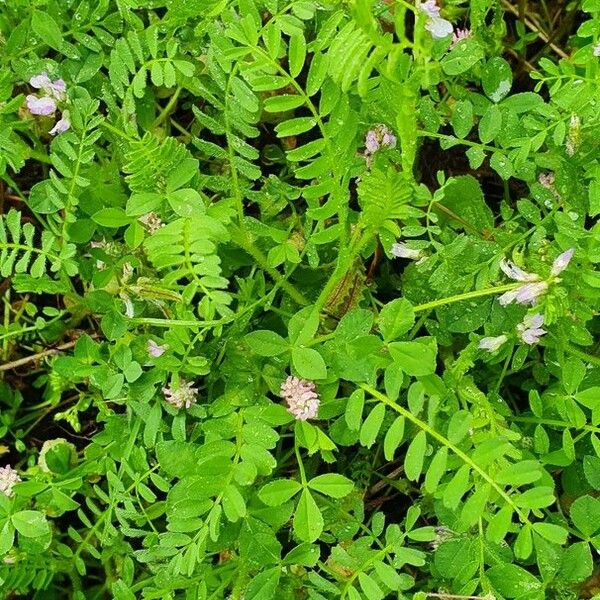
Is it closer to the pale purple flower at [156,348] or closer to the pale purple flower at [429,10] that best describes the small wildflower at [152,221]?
the pale purple flower at [156,348]

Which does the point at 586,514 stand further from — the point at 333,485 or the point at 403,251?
the point at 403,251

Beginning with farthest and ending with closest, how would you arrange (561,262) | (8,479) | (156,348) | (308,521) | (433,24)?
(8,479)
(156,348)
(308,521)
(561,262)
(433,24)

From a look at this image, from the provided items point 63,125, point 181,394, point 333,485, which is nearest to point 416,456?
point 333,485

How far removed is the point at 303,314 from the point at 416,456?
32cm

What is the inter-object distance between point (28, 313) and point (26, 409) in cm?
26

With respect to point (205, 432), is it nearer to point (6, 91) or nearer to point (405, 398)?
point (405, 398)

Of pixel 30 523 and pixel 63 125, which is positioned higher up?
pixel 63 125

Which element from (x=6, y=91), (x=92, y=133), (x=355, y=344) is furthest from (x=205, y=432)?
(x=6, y=91)

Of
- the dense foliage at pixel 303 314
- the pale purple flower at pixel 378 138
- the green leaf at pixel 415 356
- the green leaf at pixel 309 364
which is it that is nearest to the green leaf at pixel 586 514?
the dense foliage at pixel 303 314

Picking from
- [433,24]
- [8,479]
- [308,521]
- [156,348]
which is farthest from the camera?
[8,479]

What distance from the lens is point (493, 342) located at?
157cm

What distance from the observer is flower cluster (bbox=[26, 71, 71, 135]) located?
1.66m

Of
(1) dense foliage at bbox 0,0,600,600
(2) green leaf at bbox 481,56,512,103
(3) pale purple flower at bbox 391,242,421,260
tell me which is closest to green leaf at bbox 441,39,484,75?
(1) dense foliage at bbox 0,0,600,600

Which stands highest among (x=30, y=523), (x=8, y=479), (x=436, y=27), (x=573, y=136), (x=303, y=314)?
(x=436, y=27)
